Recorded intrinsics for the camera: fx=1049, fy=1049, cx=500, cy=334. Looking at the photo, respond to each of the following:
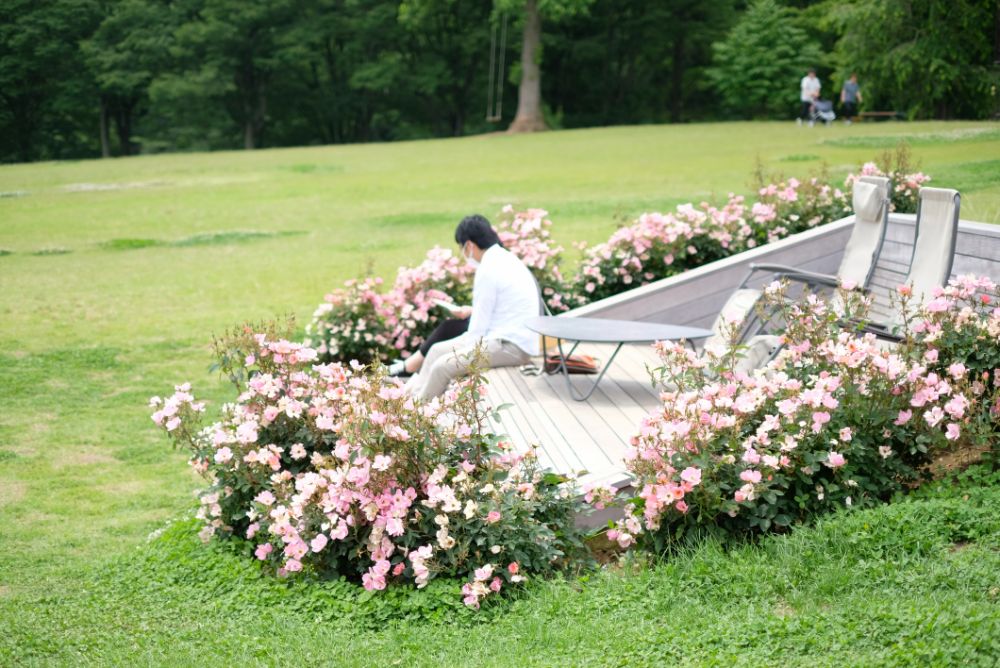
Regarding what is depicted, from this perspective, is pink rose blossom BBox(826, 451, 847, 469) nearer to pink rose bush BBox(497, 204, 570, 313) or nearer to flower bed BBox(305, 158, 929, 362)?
flower bed BBox(305, 158, 929, 362)

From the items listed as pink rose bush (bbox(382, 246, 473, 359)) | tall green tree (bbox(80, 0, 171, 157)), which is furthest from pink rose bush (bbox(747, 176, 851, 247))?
tall green tree (bbox(80, 0, 171, 157))

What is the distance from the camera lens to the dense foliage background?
39.6m

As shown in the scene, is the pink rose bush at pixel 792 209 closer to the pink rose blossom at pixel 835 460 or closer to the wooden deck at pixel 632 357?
the wooden deck at pixel 632 357

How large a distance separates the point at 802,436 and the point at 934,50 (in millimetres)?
11136

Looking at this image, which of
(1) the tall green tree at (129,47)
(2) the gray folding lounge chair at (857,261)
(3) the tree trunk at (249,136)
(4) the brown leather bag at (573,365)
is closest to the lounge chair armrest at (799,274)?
(2) the gray folding lounge chair at (857,261)

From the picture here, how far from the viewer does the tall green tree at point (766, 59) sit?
1480 inches

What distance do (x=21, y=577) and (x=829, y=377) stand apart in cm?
365

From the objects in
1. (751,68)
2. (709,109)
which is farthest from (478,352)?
(709,109)

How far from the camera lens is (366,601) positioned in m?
4.00

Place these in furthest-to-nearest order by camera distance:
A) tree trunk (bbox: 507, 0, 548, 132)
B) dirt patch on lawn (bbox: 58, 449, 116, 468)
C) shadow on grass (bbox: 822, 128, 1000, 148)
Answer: tree trunk (bbox: 507, 0, 548, 132) → shadow on grass (bbox: 822, 128, 1000, 148) → dirt patch on lawn (bbox: 58, 449, 116, 468)

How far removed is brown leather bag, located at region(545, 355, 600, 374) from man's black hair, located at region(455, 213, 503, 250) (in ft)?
2.62

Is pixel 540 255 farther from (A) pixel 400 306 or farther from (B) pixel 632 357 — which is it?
(B) pixel 632 357

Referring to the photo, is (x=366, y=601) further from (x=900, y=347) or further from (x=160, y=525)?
(x=900, y=347)

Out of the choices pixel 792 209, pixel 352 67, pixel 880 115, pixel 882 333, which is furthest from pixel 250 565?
pixel 352 67
